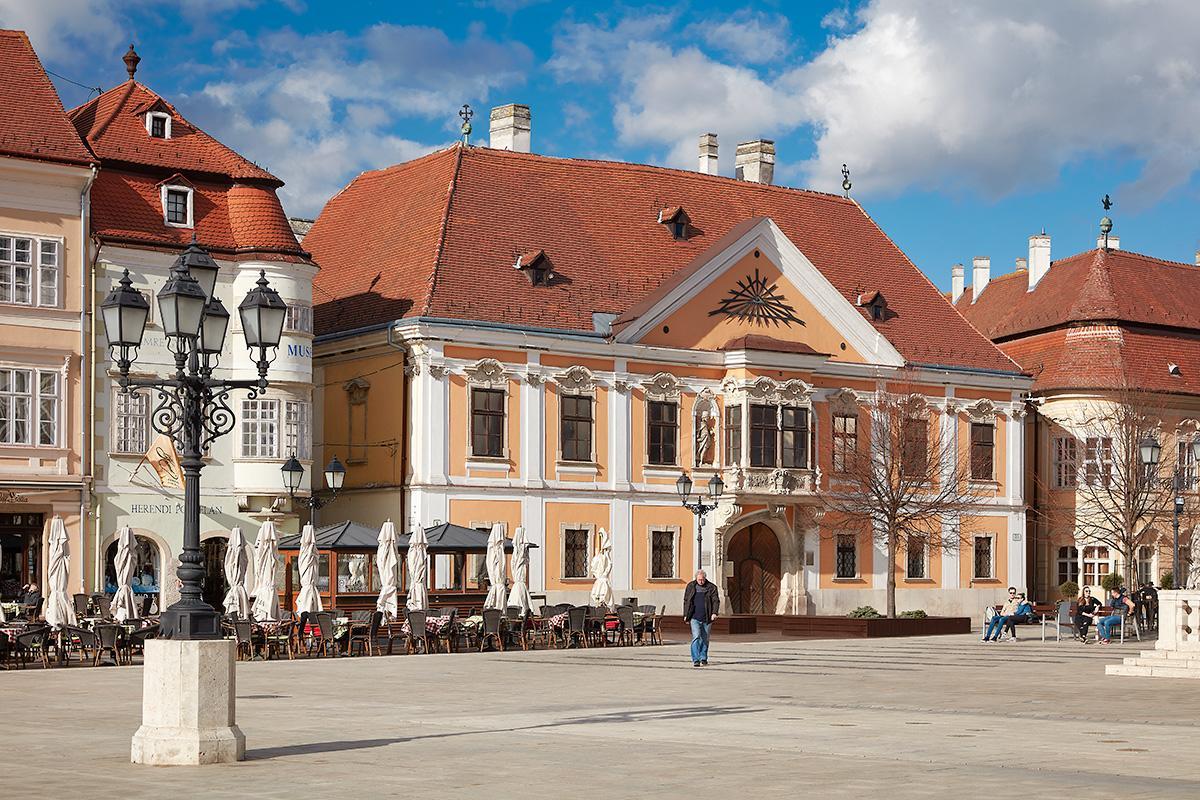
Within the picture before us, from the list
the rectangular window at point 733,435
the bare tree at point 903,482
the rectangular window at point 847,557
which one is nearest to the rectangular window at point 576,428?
the rectangular window at point 733,435

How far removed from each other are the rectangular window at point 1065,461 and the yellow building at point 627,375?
304cm

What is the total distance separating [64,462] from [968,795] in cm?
3306

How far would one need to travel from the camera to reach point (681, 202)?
58.4 metres

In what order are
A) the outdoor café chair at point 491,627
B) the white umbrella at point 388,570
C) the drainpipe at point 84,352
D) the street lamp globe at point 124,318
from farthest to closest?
1. the drainpipe at point 84,352
2. the white umbrella at point 388,570
3. the outdoor café chair at point 491,627
4. the street lamp globe at point 124,318

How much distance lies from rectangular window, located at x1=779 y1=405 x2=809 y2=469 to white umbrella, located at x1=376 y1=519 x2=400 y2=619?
18.8 m

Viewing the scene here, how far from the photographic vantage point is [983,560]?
197 feet

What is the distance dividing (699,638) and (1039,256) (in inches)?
1749

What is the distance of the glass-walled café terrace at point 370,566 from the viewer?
39844mm

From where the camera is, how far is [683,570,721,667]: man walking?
31.4 metres

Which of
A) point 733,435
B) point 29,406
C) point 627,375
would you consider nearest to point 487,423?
point 627,375

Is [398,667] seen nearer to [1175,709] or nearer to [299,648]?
[299,648]

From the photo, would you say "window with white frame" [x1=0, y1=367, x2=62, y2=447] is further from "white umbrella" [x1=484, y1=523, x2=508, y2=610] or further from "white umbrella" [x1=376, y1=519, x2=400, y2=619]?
"white umbrella" [x1=484, y1=523, x2=508, y2=610]

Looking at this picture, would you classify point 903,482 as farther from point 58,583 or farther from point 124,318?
point 124,318

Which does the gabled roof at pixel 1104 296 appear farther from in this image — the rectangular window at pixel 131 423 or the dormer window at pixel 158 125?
the rectangular window at pixel 131 423
